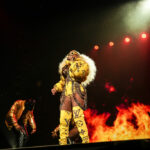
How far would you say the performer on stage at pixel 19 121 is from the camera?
4098 millimetres

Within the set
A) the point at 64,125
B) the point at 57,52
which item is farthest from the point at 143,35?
the point at 64,125

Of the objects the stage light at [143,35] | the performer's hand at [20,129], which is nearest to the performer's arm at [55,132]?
the performer's hand at [20,129]

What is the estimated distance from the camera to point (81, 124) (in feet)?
13.5

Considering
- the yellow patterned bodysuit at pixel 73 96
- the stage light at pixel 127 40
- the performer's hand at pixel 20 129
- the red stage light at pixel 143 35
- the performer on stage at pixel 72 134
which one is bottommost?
the performer on stage at pixel 72 134

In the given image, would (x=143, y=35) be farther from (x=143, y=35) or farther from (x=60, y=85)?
(x=60, y=85)

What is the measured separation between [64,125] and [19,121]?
861 mm

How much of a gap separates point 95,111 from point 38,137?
3.95 feet

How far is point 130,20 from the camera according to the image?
5016mm

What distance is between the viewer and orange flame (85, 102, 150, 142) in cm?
437

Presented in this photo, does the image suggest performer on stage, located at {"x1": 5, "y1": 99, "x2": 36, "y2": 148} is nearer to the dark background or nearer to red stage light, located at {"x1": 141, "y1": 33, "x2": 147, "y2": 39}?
the dark background

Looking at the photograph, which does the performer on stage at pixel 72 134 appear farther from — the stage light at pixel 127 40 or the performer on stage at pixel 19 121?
the stage light at pixel 127 40

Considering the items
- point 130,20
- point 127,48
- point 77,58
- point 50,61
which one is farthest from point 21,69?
point 130,20

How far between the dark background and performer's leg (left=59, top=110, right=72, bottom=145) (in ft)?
0.37

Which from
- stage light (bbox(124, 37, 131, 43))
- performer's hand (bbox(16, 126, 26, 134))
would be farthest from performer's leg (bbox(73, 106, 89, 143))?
stage light (bbox(124, 37, 131, 43))
